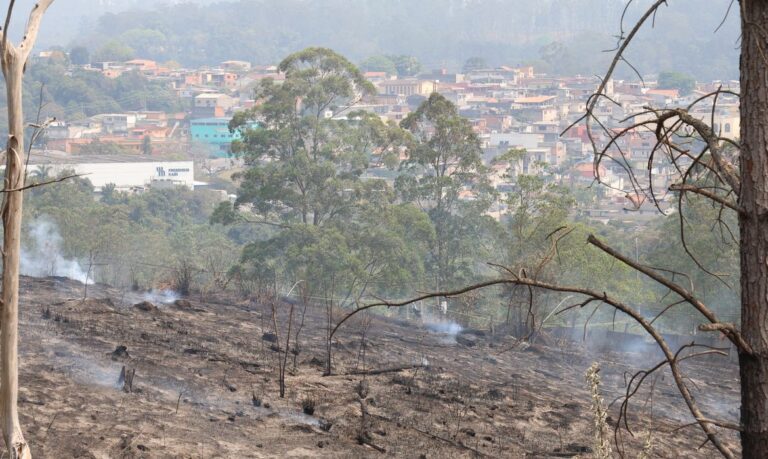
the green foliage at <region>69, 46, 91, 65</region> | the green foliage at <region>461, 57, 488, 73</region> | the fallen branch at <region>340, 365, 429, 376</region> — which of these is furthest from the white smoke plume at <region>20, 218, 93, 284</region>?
the green foliage at <region>461, 57, 488, 73</region>

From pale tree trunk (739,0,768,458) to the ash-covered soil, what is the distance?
160 cm

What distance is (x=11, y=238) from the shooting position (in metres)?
2.43

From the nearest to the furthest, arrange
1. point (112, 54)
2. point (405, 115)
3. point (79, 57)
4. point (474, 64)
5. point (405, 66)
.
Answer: point (405, 115) → point (79, 57) → point (405, 66) → point (112, 54) → point (474, 64)

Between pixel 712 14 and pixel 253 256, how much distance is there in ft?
337

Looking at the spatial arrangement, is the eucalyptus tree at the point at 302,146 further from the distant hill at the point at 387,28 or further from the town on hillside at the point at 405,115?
the distant hill at the point at 387,28

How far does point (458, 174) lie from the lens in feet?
62.0

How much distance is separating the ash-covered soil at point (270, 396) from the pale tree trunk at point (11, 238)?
77.3 inches

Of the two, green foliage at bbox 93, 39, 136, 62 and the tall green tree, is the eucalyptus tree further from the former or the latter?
green foliage at bbox 93, 39, 136, 62

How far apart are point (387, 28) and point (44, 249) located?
4270 inches

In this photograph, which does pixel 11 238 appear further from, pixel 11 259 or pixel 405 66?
pixel 405 66

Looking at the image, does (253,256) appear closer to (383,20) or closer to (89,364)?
(89,364)

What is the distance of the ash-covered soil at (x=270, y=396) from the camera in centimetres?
509

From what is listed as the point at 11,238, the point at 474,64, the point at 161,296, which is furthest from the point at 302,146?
the point at 474,64

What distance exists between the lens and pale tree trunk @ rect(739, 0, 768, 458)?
1.68m
